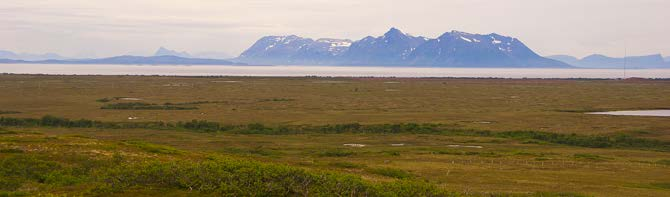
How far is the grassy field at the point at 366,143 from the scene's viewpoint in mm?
27016

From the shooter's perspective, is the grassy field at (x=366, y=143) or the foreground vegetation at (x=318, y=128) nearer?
the grassy field at (x=366, y=143)

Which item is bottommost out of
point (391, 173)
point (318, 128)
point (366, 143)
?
point (366, 143)

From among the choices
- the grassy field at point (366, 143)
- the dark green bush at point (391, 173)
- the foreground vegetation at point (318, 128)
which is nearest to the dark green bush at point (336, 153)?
the grassy field at point (366, 143)

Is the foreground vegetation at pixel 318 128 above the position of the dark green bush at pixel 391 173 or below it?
below

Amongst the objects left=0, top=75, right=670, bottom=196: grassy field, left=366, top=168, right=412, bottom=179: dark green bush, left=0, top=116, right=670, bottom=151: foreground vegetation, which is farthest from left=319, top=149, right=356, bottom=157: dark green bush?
left=0, top=116, right=670, bottom=151: foreground vegetation

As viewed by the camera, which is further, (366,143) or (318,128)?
(318,128)

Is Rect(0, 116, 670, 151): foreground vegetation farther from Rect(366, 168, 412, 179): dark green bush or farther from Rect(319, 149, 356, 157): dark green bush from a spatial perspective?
Rect(366, 168, 412, 179): dark green bush

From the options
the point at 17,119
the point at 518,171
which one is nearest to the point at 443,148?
the point at 518,171

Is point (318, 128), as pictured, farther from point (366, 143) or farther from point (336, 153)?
point (336, 153)

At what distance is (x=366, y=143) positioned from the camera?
54.6 meters

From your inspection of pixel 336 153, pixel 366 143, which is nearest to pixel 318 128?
pixel 366 143

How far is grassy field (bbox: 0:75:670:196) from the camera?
27.0 m

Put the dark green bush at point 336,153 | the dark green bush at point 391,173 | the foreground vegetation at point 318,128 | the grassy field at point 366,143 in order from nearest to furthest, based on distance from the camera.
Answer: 1. the grassy field at point 366,143
2. the dark green bush at point 391,173
3. the dark green bush at point 336,153
4. the foreground vegetation at point 318,128

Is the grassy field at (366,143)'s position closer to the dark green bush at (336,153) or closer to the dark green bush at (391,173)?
the dark green bush at (391,173)
